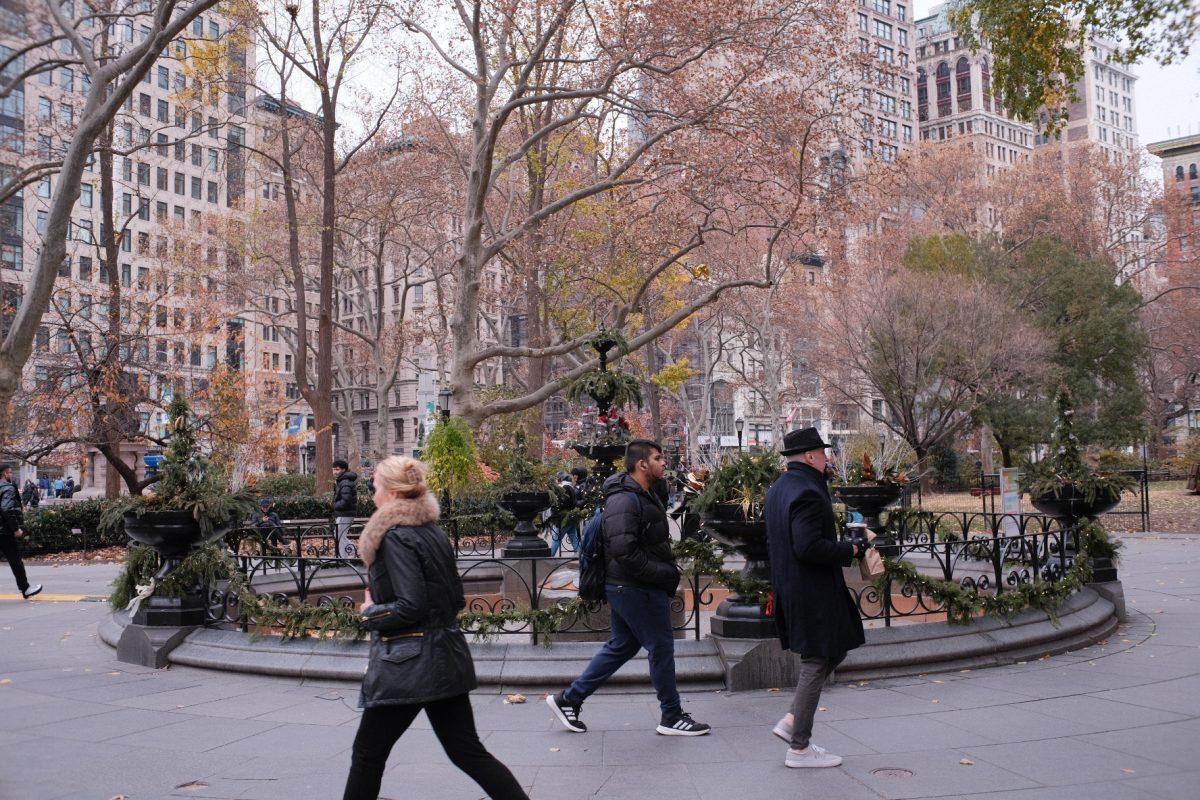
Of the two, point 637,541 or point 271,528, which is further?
point 271,528

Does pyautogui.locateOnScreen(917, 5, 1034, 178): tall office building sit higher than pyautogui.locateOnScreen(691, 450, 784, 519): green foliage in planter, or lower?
higher

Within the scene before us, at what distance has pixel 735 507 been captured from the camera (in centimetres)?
873

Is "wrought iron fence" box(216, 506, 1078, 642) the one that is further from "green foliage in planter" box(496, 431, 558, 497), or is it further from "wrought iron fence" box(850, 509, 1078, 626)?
"green foliage in planter" box(496, 431, 558, 497)

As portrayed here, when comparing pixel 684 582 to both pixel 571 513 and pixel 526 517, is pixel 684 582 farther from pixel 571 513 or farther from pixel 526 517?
pixel 526 517

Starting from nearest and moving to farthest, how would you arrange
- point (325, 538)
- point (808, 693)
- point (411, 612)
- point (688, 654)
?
point (411, 612) → point (808, 693) → point (688, 654) → point (325, 538)

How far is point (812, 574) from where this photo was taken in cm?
567

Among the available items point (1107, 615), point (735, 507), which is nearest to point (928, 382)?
Answer: point (1107, 615)

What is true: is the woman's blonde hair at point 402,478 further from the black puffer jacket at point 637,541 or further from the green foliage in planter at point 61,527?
the green foliage in planter at point 61,527

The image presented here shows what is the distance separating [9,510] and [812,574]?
42.8 feet

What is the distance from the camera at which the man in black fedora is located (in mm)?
5594

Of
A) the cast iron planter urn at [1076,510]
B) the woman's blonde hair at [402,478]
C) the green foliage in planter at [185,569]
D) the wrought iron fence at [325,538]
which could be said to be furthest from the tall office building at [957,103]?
the woman's blonde hair at [402,478]

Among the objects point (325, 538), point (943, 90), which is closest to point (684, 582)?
point (325, 538)

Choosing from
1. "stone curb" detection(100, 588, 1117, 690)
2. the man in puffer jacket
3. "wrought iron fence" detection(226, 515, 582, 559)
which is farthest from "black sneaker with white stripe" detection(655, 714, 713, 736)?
"wrought iron fence" detection(226, 515, 582, 559)

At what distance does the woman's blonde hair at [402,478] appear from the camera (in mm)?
4551
